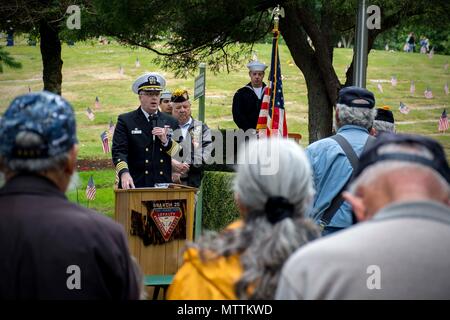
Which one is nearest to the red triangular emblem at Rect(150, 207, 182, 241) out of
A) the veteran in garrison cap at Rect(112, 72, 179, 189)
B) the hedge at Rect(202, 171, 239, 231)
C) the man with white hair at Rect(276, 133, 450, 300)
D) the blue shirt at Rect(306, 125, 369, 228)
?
the veteran in garrison cap at Rect(112, 72, 179, 189)

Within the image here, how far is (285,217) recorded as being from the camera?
10.2ft

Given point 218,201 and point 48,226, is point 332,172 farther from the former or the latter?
point 218,201

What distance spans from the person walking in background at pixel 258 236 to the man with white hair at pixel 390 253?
325mm

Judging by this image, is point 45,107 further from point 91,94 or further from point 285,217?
point 91,94

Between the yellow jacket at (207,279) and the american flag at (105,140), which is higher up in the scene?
the yellow jacket at (207,279)

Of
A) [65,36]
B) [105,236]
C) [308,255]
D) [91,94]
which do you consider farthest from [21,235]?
[91,94]

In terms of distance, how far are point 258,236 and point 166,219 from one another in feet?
16.3

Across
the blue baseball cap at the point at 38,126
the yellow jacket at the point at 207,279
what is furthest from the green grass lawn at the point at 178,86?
the yellow jacket at the point at 207,279

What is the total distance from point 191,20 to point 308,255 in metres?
9.97

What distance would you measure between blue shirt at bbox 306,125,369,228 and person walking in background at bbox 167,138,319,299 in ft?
9.39

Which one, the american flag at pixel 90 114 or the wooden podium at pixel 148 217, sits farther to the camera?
the american flag at pixel 90 114

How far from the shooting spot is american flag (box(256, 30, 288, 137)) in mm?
10359

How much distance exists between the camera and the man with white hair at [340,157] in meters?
6.03

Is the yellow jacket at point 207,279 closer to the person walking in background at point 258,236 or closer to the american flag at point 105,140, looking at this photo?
the person walking in background at point 258,236
